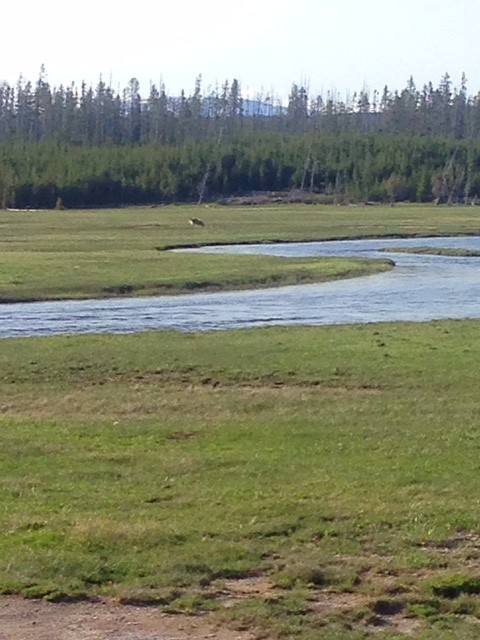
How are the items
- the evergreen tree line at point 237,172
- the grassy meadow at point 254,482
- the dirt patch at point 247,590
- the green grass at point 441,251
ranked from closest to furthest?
the dirt patch at point 247,590
the grassy meadow at point 254,482
the green grass at point 441,251
the evergreen tree line at point 237,172

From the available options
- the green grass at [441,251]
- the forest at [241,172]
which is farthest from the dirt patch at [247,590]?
the forest at [241,172]

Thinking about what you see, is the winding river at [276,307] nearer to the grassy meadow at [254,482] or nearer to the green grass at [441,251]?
the grassy meadow at [254,482]

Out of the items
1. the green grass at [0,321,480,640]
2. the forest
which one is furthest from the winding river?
the forest

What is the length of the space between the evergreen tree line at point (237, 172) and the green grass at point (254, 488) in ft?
329

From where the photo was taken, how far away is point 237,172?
142 meters

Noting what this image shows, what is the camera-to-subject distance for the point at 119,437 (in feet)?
55.8

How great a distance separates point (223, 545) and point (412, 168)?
137 m

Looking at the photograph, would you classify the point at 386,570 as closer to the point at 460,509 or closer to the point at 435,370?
the point at 460,509

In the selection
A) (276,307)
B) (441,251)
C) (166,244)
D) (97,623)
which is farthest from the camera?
(166,244)

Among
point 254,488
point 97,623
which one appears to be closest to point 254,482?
point 254,488

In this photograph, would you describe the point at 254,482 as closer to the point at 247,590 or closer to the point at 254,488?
the point at 254,488

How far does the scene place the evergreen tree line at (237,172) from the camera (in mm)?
125250

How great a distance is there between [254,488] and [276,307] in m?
25.9

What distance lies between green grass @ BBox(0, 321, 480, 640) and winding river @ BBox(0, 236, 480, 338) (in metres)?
8.42
